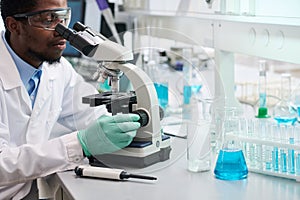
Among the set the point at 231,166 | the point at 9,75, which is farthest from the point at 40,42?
the point at 231,166

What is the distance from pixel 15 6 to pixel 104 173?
0.77 metres

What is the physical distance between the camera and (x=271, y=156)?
1401mm

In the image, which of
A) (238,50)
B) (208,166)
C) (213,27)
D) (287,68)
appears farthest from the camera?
(287,68)

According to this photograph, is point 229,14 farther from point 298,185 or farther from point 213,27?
point 298,185

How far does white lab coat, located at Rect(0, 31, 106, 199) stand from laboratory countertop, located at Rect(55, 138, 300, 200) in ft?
0.23

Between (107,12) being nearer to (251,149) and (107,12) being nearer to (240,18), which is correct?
(240,18)

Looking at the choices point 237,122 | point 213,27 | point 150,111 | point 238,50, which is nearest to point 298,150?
point 237,122

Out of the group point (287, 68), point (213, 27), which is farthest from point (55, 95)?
point (287, 68)

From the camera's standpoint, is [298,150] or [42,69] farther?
[42,69]

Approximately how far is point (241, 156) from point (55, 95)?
84cm

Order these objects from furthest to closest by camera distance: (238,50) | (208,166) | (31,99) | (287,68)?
(287,68), (238,50), (31,99), (208,166)

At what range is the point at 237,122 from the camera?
153 cm

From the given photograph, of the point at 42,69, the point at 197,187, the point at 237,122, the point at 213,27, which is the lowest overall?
the point at 197,187

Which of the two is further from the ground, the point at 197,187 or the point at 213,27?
the point at 213,27
